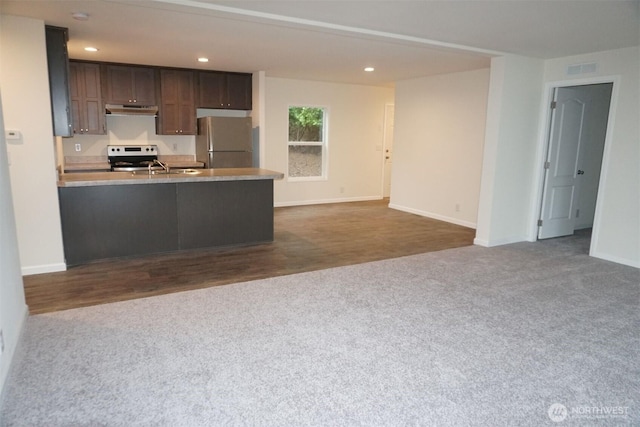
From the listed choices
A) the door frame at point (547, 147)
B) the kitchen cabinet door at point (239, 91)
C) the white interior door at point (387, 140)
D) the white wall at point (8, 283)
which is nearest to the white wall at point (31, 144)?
the white wall at point (8, 283)

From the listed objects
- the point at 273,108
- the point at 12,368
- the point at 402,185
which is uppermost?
the point at 273,108

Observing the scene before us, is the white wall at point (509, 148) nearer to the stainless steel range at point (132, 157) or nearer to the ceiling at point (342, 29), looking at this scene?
the ceiling at point (342, 29)

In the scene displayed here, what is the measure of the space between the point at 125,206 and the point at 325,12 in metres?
2.91

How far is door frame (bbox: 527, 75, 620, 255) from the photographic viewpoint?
4.64 metres

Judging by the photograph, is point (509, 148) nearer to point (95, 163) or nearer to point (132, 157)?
point (132, 157)

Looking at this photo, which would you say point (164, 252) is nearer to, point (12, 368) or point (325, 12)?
point (12, 368)

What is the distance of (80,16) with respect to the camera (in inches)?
141

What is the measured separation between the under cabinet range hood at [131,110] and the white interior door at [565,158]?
5765 millimetres

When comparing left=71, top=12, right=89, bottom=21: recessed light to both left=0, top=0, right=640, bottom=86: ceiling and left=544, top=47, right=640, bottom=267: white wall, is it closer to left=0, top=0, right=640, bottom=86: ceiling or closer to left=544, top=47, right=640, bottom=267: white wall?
left=0, top=0, right=640, bottom=86: ceiling

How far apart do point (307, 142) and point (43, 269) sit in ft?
16.7

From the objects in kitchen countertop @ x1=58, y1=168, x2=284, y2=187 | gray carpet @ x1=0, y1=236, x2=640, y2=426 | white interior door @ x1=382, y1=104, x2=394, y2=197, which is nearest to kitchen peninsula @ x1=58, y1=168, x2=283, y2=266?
kitchen countertop @ x1=58, y1=168, x2=284, y2=187

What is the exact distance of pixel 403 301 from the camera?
3.50 m

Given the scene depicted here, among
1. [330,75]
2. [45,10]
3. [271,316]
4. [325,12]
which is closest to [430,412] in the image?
[271,316]

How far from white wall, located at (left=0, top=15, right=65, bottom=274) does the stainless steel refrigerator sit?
283 cm
